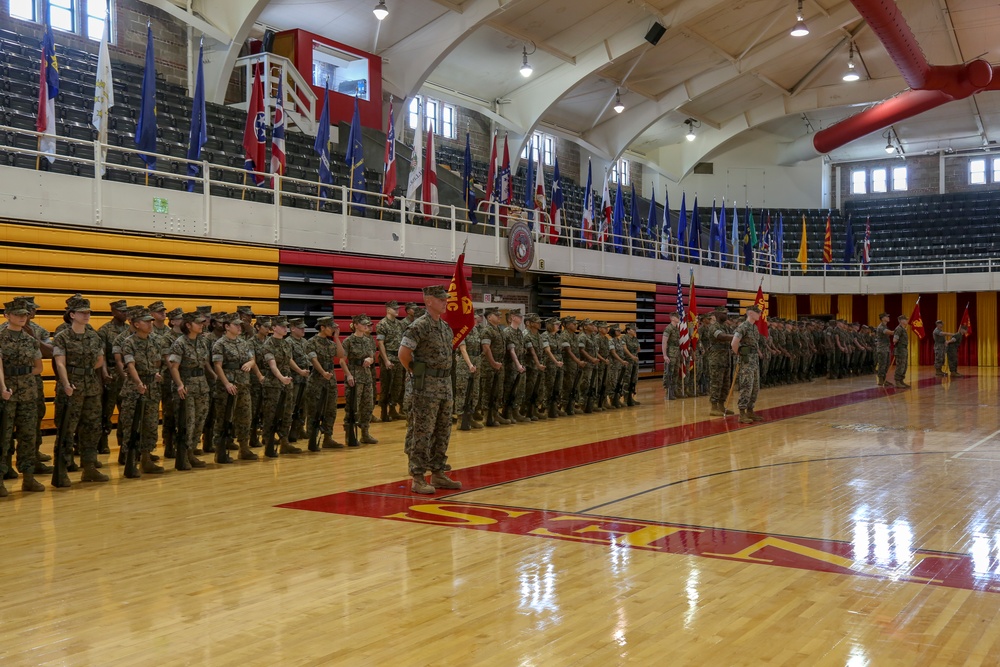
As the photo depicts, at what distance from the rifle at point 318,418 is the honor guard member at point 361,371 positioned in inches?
13.6

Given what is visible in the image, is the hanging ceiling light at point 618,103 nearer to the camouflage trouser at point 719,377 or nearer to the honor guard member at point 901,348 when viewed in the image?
the honor guard member at point 901,348

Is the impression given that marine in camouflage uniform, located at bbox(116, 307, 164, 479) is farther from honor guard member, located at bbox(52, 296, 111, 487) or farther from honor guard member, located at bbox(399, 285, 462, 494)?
honor guard member, located at bbox(399, 285, 462, 494)

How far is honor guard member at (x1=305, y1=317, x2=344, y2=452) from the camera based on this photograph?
32.4 feet

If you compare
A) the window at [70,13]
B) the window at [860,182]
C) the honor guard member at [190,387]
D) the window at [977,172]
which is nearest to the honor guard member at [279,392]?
the honor guard member at [190,387]

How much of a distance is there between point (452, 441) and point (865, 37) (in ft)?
71.4

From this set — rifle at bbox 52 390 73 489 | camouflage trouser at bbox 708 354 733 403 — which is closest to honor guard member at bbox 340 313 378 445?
rifle at bbox 52 390 73 489

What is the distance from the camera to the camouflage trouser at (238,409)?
357 inches

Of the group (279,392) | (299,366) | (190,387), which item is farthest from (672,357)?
(190,387)

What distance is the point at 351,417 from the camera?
33.6 feet

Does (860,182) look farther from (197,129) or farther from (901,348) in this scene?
(197,129)

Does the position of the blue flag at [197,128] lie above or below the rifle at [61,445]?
above

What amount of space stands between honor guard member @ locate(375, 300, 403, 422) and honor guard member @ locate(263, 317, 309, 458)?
2.54 metres

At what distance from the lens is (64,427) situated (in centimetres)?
750

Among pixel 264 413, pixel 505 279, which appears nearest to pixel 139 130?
pixel 264 413
